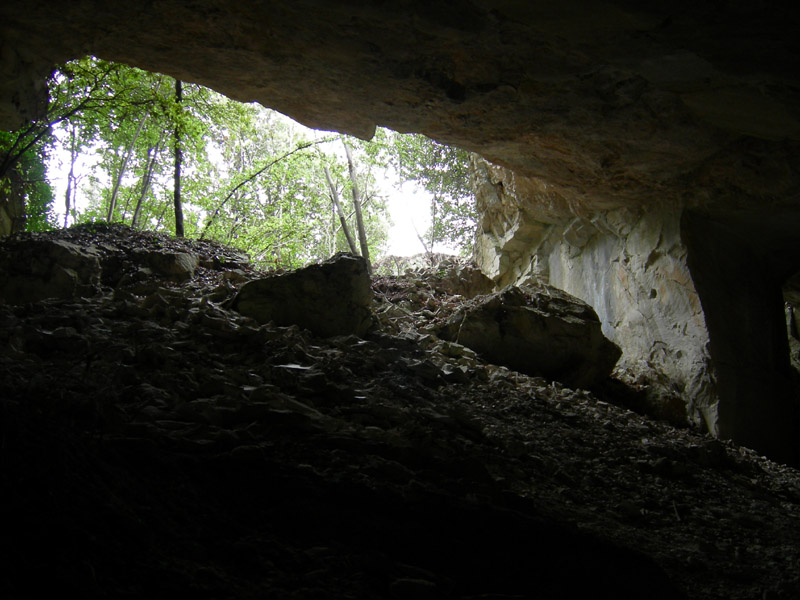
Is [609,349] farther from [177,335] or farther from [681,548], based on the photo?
[177,335]

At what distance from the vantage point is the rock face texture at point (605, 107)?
3.29m

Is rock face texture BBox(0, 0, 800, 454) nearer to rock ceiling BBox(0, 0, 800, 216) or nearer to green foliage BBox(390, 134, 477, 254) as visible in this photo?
rock ceiling BBox(0, 0, 800, 216)

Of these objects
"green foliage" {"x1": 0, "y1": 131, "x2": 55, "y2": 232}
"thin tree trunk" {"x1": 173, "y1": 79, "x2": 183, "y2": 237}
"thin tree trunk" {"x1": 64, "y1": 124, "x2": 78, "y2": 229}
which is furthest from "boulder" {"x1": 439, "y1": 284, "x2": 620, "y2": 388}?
"thin tree trunk" {"x1": 64, "y1": 124, "x2": 78, "y2": 229}

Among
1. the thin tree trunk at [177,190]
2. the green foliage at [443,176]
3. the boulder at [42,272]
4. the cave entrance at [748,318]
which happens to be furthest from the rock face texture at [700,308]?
the boulder at [42,272]

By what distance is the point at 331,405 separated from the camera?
11.4 ft

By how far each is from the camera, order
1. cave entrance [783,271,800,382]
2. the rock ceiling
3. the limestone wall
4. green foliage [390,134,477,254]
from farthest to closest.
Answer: green foliage [390,134,477,254] → cave entrance [783,271,800,382] → the limestone wall → the rock ceiling

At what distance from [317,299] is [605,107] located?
3.60 metres

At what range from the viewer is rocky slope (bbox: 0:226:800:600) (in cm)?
166

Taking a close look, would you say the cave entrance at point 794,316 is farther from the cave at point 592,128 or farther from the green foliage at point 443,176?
the green foliage at point 443,176

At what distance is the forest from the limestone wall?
130 inches

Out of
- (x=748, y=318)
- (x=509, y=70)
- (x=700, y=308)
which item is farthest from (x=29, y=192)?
(x=748, y=318)

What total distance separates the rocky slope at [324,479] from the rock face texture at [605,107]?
211 centimetres

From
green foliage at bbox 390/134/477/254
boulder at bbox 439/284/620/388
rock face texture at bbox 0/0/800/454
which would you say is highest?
green foliage at bbox 390/134/477/254

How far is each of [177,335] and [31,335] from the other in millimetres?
969
